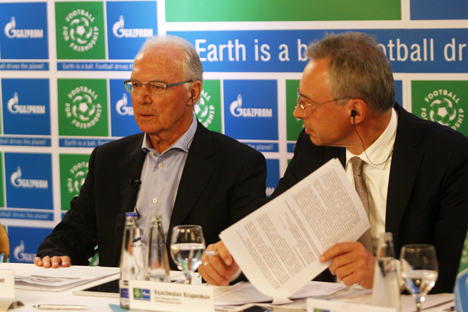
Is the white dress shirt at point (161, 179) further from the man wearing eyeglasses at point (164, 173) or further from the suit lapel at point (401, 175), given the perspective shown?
the suit lapel at point (401, 175)

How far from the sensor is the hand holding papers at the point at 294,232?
1674 mm

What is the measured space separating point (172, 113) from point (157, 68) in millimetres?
227

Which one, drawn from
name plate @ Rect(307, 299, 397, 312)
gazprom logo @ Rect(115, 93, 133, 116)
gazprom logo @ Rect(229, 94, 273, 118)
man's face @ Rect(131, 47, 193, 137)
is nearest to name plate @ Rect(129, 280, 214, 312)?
Answer: name plate @ Rect(307, 299, 397, 312)

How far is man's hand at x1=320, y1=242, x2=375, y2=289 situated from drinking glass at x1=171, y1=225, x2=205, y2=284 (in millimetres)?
366

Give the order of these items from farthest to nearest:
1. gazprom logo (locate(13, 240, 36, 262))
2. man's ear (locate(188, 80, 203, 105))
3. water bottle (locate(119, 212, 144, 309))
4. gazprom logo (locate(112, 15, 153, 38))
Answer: gazprom logo (locate(13, 240, 36, 262)), gazprom logo (locate(112, 15, 153, 38)), man's ear (locate(188, 80, 203, 105)), water bottle (locate(119, 212, 144, 309))

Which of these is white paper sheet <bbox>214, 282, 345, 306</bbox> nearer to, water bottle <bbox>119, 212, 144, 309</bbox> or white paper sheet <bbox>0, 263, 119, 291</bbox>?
water bottle <bbox>119, 212, 144, 309</bbox>

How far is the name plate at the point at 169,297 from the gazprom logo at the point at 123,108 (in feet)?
8.01

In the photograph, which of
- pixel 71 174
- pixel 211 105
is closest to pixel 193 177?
pixel 211 105

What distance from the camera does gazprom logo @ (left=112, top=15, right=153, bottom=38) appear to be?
381 centimetres

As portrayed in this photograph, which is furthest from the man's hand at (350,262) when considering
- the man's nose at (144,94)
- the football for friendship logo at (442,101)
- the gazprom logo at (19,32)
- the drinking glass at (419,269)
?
the gazprom logo at (19,32)

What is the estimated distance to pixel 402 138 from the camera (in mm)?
2275

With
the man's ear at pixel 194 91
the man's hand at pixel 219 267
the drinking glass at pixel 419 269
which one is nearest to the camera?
the drinking glass at pixel 419 269

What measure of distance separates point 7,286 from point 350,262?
1.05 metres

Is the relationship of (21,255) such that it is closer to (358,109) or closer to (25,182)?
(25,182)
